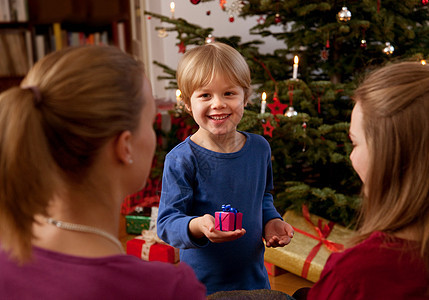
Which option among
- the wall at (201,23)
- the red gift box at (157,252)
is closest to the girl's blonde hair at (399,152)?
the red gift box at (157,252)

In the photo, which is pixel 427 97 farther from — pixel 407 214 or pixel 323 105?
pixel 323 105

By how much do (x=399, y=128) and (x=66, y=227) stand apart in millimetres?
560

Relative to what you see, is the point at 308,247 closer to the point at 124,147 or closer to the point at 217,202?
the point at 217,202

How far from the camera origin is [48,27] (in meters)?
3.18

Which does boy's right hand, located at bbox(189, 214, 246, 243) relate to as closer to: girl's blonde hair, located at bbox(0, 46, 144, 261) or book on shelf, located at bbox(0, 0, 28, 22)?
girl's blonde hair, located at bbox(0, 46, 144, 261)

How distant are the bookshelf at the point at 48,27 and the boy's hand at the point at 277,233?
234 centimetres

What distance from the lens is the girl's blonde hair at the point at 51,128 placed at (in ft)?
1.86

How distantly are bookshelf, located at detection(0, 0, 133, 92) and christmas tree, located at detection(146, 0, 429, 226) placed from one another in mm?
1056

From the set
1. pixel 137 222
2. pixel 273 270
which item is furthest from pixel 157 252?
pixel 273 270

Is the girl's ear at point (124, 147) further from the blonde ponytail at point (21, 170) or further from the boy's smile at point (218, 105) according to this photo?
the boy's smile at point (218, 105)

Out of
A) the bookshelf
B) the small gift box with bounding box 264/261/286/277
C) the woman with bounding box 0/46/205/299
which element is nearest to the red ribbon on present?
the small gift box with bounding box 264/261/286/277

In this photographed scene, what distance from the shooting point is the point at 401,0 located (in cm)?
210

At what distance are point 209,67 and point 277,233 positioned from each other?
0.50 metres

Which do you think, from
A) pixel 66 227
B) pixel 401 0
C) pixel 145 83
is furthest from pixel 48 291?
pixel 401 0
